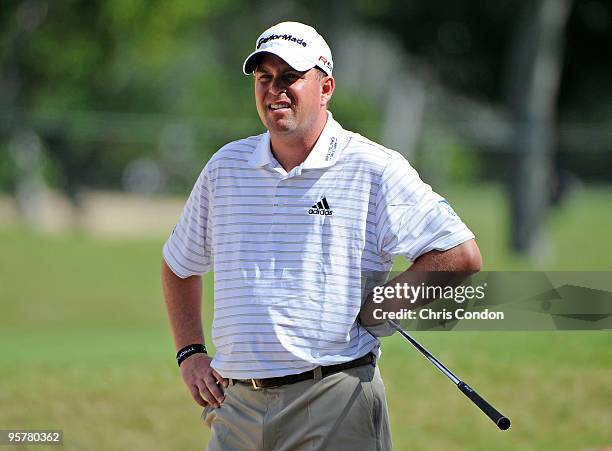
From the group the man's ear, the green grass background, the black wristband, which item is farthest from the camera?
the green grass background

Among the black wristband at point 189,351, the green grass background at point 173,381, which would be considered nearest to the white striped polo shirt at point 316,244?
the black wristband at point 189,351

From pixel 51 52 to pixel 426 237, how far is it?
2549 centimetres

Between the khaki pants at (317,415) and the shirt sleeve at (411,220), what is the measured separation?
0.47 meters

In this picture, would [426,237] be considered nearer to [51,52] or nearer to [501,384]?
[501,384]

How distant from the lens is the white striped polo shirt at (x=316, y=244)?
4051 mm

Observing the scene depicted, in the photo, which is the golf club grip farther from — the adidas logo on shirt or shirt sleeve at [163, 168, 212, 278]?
shirt sleeve at [163, 168, 212, 278]

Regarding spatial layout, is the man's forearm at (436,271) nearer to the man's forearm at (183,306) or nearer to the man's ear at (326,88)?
the man's ear at (326,88)

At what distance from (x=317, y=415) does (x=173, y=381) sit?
6.14 m

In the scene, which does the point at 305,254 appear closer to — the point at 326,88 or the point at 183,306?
the point at 326,88

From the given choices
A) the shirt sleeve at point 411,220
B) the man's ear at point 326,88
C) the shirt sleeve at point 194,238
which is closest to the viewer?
the shirt sleeve at point 411,220

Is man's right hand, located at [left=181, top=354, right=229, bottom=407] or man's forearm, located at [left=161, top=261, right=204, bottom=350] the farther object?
man's forearm, located at [left=161, top=261, right=204, bottom=350]

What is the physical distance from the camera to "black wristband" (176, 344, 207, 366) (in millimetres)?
4539

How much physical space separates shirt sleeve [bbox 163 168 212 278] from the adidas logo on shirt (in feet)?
1.56

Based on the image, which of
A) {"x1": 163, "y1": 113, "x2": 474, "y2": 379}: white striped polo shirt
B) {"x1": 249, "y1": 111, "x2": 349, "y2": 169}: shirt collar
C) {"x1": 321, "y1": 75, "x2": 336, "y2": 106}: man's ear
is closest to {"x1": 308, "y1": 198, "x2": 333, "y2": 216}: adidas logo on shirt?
{"x1": 163, "y1": 113, "x2": 474, "y2": 379}: white striped polo shirt
